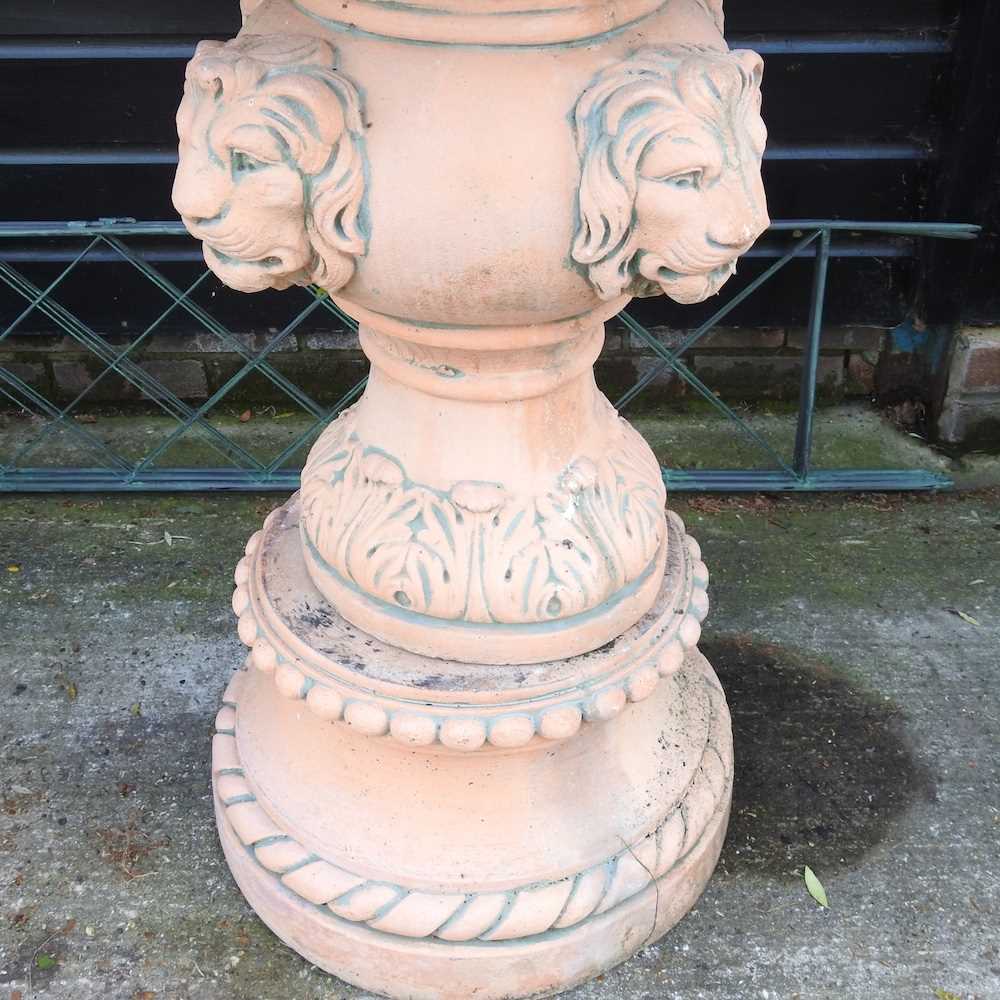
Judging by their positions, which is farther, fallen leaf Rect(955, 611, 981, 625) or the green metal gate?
the green metal gate

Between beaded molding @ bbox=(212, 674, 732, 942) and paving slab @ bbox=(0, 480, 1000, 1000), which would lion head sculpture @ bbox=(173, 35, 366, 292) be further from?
paving slab @ bbox=(0, 480, 1000, 1000)

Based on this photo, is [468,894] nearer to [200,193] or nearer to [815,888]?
[815,888]

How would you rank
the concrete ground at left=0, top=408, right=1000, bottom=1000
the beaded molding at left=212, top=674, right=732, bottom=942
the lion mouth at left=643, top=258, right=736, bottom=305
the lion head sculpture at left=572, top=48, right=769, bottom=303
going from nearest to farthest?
the lion head sculpture at left=572, top=48, right=769, bottom=303, the lion mouth at left=643, top=258, right=736, bottom=305, the beaded molding at left=212, top=674, right=732, bottom=942, the concrete ground at left=0, top=408, right=1000, bottom=1000

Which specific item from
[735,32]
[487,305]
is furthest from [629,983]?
[735,32]

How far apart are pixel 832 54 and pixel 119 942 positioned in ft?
8.92

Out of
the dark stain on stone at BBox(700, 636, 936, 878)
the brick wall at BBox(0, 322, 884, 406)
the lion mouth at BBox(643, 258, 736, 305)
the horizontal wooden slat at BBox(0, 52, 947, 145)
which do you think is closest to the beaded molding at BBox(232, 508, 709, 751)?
the dark stain on stone at BBox(700, 636, 936, 878)

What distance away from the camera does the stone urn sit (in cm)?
150

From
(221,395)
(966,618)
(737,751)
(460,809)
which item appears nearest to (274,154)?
(460,809)

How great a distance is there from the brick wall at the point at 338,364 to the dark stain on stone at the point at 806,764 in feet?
3.74

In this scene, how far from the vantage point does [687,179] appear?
151 centimetres

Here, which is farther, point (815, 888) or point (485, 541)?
point (815, 888)

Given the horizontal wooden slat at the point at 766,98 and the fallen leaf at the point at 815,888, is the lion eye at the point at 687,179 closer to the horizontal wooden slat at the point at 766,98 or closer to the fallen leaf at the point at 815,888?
the fallen leaf at the point at 815,888

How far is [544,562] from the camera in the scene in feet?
5.97

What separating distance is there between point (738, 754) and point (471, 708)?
0.84m
